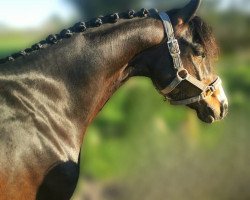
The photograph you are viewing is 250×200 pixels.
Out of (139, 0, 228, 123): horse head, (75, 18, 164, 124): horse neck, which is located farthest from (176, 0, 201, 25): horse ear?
(75, 18, 164, 124): horse neck

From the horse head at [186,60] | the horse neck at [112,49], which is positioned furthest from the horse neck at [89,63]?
the horse head at [186,60]

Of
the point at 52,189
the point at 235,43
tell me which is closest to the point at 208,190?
the point at 52,189

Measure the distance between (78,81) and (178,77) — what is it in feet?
2.38

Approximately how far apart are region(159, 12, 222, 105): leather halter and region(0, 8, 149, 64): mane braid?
8.1 inches

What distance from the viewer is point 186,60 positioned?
4398 millimetres

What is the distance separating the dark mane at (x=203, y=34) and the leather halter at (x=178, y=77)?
0.20m

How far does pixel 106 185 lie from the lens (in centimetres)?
948

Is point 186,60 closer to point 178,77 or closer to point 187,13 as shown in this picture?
point 178,77

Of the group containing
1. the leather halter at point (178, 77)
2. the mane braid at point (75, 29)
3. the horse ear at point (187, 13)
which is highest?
the mane braid at point (75, 29)

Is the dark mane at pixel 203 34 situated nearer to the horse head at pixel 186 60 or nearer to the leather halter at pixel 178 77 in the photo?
the horse head at pixel 186 60

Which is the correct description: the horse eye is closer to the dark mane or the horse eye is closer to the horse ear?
the dark mane

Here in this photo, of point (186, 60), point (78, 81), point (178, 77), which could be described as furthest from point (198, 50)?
point (78, 81)

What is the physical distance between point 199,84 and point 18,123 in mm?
1379

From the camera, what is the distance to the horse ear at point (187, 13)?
438 centimetres
